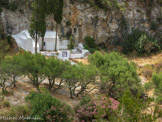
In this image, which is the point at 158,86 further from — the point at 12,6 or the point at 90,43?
the point at 12,6

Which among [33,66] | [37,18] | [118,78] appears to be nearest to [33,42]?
[37,18]

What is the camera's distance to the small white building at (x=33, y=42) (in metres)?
27.1

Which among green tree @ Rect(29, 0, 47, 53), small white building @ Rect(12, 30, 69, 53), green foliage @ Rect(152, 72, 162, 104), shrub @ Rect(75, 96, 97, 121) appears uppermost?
green tree @ Rect(29, 0, 47, 53)

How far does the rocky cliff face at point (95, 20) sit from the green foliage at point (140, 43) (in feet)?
5.22

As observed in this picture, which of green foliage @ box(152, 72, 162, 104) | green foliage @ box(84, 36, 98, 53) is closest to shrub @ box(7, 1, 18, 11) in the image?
green foliage @ box(84, 36, 98, 53)

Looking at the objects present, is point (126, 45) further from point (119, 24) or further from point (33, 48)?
point (33, 48)

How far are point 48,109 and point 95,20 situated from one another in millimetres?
23514

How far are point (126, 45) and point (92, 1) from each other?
29.5 feet

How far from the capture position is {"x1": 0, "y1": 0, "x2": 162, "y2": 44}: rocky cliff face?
99.4ft

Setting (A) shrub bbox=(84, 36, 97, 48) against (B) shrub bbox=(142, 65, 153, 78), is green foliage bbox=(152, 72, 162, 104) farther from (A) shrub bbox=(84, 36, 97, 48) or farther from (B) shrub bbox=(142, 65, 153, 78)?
(A) shrub bbox=(84, 36, 97, 48)

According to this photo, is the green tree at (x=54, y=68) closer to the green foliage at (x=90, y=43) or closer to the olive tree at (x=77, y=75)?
the olive tree at (x=77, y=75)

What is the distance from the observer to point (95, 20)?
33.1 m

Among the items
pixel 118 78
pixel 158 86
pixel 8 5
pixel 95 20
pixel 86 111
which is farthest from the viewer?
pixel 95 20

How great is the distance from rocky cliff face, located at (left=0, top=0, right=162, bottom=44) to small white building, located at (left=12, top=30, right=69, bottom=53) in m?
1.49
